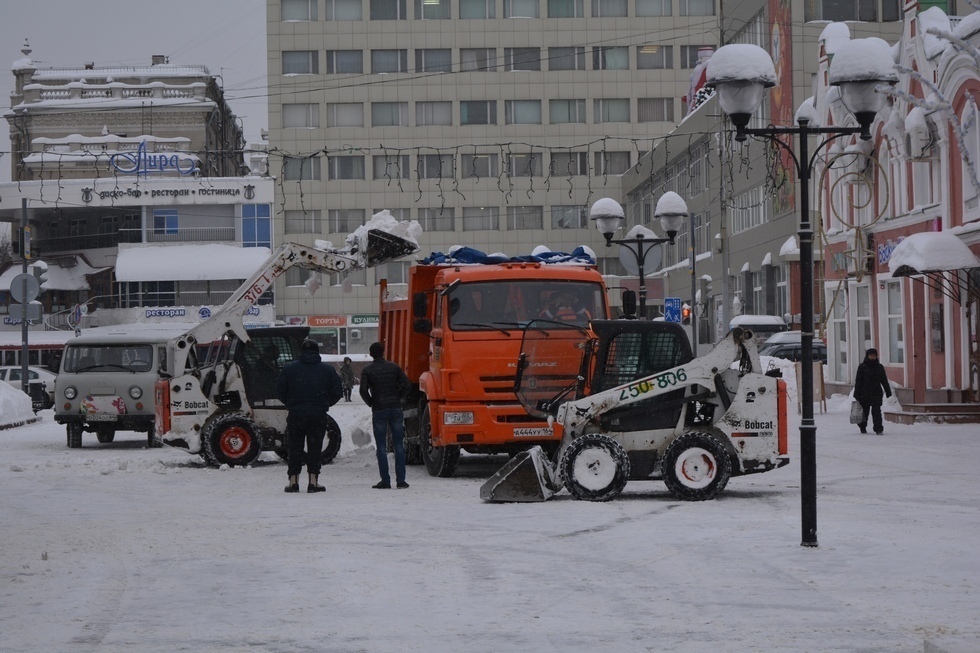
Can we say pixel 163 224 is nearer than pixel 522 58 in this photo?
Yes

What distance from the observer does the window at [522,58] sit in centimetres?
8675

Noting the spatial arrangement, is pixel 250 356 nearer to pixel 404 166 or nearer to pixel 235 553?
pixel 235 553

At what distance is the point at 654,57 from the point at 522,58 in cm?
788

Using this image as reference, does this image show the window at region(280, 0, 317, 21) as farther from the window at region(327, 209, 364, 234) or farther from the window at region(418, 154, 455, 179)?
the window at region(327, 209, 364, 234)

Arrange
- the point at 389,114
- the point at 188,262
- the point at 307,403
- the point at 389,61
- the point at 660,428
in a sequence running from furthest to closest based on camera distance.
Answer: the point at 389,61, the point at 389,114, the point at 188,262, the point at 307,403, the point at 660,428

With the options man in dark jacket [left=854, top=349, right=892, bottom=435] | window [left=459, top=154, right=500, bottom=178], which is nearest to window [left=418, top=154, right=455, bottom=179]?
window [left=459, top=154, right=500, bottom=178]

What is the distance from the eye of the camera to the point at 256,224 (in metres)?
84.8

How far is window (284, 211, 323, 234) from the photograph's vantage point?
3435 inches

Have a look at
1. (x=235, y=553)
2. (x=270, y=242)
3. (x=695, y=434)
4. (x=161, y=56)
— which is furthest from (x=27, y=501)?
(x=161, y=56)

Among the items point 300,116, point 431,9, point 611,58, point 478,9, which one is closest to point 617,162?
point 611,58

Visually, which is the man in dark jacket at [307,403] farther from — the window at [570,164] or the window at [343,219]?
the window at [570,164]

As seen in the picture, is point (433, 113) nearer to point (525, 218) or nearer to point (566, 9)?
point (525, 218)

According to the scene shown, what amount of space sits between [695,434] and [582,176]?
7273 cm

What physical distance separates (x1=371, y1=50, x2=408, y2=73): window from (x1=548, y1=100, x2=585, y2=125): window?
28.8 feet
